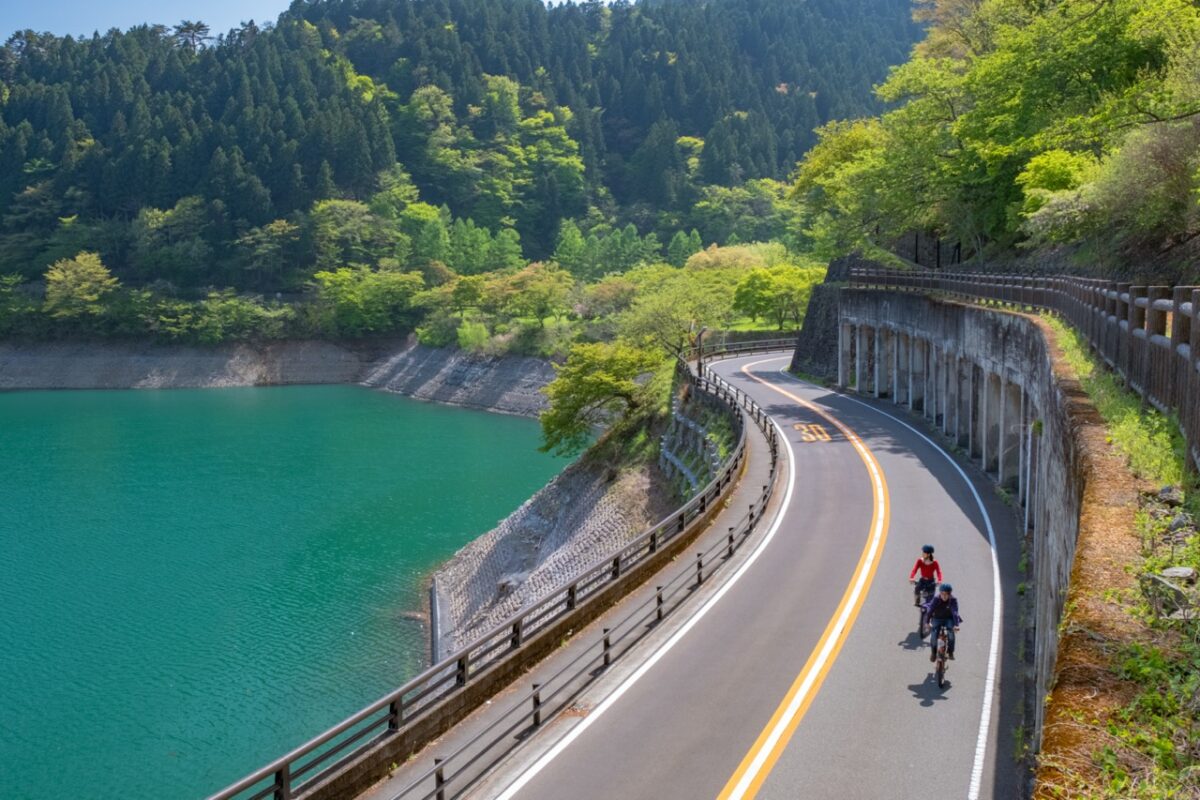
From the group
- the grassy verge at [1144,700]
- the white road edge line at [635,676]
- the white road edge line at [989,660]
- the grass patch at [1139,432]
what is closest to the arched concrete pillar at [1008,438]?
the white road edge line at [989,660]

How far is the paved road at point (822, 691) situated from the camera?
499 inches

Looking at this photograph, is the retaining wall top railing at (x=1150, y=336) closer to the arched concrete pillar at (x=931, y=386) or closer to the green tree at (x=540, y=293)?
the arched concrete pillar at (x=931, y=386)

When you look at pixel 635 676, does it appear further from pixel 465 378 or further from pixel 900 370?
pixel 465 378

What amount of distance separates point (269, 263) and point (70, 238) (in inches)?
1043

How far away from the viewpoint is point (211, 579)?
Answer: 43.1 m

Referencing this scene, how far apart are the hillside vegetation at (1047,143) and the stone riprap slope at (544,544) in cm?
1934

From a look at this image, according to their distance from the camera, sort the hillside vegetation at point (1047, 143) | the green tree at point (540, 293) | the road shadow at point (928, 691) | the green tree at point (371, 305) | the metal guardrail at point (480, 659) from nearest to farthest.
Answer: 1. the metal guardrail at point (480, 659)
2. the road shadow at point (928, 691)
3. the hillside vegetation at point (1047, 143)
4. the green tree at point (540, 293)
5. the green tree at point (371, 305)

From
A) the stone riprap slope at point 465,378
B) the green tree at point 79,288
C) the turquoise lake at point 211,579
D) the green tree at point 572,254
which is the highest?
the green tree at point 572,254

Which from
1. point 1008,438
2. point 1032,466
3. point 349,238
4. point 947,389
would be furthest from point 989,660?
point 349,238

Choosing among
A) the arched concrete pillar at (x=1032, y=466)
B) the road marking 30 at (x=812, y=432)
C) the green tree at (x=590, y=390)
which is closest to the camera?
the arched concrete pillar at (x=1032, y=466)

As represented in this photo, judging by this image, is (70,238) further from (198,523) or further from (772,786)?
(772,786)

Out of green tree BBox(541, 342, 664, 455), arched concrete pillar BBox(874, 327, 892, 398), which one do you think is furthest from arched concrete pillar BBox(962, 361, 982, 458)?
green tree BBox(541, 342, 664, 455)

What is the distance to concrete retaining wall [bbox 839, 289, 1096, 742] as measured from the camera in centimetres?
1414

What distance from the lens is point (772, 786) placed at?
1245cm
